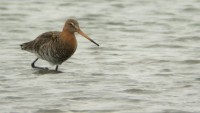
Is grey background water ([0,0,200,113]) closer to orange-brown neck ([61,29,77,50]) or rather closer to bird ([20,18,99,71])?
bird ([20,18,99,71])

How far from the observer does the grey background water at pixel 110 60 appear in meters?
9.83

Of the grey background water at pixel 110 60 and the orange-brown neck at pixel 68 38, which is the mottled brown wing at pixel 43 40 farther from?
the grey background water at pixel 110 60

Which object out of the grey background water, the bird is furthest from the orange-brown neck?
the grey background water

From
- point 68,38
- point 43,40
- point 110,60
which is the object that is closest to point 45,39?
point 43,40

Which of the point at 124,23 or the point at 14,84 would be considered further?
the point at 124,23

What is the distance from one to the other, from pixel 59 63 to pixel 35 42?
60 cm

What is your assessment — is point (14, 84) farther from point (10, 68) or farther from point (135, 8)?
point (135, 8)

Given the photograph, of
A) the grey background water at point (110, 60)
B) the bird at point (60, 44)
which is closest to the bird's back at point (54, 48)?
the bird at point (60, 44)

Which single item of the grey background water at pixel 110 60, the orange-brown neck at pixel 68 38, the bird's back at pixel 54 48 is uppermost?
the orange-brown neck at pixel 68 38

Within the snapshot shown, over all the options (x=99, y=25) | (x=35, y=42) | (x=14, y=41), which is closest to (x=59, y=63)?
(x=35, y=42)

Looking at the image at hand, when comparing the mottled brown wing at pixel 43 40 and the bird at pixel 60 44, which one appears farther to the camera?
the mottled brown wing at pixel 43 40

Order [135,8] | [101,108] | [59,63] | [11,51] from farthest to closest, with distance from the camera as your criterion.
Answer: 1. [135,8]
2. [11,51]
3. [59,63]
4. [101,108]

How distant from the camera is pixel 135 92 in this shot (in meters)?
10.5

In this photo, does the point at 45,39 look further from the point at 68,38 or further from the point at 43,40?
the point at 68,38
